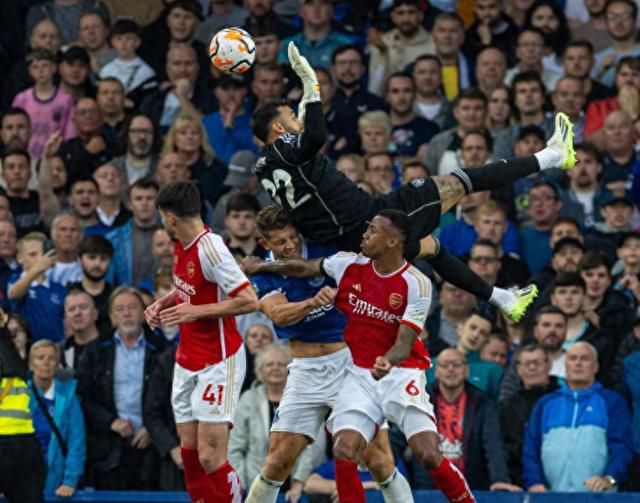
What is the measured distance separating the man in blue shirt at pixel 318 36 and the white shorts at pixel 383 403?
7.96m

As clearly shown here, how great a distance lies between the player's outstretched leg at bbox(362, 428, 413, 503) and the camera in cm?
1379

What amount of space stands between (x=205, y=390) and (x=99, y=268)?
16.3 feet

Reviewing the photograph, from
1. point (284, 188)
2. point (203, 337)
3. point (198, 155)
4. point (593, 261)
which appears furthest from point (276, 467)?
point (198, 155)

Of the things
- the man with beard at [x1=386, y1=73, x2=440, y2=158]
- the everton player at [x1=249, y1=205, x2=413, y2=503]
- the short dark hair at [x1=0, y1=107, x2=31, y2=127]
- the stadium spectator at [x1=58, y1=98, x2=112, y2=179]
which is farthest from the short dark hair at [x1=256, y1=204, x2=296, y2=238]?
the short dark hair at [x1=0, y1=107, x2=31, y2=127]

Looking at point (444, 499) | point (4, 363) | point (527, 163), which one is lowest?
point (444, 499)

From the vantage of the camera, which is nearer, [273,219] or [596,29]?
[273,219]

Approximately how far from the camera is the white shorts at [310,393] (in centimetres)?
1395

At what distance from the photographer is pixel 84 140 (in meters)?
20.4

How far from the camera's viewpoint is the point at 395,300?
13.4 m

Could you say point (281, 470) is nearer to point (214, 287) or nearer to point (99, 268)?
point (214, 287)

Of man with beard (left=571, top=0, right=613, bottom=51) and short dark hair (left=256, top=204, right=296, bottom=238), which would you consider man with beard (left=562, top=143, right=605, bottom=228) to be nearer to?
man with beard (left=571, top=0, right=613, bottom=51)

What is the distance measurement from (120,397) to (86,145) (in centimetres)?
409

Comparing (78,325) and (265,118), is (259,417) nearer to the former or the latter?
(78,325)

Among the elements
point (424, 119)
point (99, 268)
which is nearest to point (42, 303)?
point (99, 268)
